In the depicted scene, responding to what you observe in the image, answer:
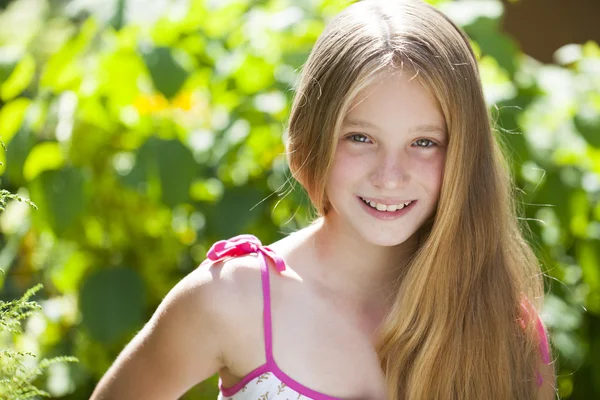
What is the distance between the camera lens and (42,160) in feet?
7.51

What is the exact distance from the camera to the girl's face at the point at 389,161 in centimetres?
150

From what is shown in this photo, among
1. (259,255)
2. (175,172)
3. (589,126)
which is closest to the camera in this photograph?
(259,255)

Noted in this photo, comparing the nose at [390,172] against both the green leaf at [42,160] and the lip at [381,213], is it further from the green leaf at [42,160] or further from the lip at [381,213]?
the green leaf at [42,160]

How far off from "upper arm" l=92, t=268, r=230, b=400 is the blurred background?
2.24 feet

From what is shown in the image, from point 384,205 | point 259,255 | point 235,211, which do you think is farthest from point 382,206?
point 235,211

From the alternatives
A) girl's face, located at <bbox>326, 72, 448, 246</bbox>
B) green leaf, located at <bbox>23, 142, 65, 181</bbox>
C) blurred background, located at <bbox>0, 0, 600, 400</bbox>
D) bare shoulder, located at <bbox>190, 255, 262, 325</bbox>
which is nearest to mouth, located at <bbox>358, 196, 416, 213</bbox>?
girl's face, located at <bbox>326, 72, 448, 246</bbox>

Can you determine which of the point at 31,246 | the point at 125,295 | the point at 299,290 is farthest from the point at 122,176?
the point at 299,290

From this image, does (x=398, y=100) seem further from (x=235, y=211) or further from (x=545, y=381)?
(x=235, y=211)

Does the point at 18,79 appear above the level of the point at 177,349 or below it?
above

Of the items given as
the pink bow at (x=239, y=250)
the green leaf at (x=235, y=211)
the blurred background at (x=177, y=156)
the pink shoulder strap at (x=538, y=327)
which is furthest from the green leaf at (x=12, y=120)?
the pink shoulder strap at (x=538, y=327)

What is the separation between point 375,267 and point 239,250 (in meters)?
0.25

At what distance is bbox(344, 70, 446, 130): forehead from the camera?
4.92 ft

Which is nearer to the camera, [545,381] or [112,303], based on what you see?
[545,381]

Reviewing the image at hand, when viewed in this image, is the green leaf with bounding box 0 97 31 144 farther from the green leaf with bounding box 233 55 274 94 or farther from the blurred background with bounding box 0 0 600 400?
the green leaf with bounding box 233 55 274 94
